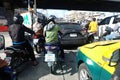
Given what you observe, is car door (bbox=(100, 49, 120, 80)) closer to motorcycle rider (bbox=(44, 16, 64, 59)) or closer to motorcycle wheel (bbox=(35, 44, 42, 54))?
motorcycle rider (bbox=(44, 16, 64, 59))

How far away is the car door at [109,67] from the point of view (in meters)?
4.63

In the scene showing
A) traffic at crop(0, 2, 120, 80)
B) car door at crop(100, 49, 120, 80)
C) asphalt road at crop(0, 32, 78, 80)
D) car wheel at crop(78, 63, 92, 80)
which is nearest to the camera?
car door at crop(100, 49, 120, 80)

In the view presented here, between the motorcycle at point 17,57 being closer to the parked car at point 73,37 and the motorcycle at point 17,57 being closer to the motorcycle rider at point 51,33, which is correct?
the motorcycle rider at point 51,33

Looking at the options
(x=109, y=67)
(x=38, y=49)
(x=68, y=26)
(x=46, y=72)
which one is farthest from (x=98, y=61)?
(x=68, y=26)

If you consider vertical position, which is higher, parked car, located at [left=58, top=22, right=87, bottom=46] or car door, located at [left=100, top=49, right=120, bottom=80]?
car door, located at [left=100, top=49, right=120, bottom=80]

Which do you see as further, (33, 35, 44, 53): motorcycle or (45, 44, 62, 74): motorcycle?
(33, 35, 44, 53): motorcycle

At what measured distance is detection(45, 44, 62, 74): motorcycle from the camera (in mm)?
8172

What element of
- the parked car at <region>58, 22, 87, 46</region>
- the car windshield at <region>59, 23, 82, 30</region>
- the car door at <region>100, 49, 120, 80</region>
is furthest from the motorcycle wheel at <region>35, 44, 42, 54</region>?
the car door at <region>100, 49, 120, 80</region>

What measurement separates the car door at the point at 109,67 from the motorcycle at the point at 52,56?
3.14 m

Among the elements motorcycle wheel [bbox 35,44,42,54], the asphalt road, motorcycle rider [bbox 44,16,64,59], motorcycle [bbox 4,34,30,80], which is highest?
motorcycle rider [bbox 44,16,64,59]

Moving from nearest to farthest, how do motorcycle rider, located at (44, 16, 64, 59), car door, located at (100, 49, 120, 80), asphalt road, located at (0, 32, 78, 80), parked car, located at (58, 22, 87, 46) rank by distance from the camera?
1. car door, located at (100, 49, 120, 80)
2. asphalt road, located at (0, 32, 78, 80)
3. motorcycle rider, located at (44, 16, 64, 59)
4. parked car, located at (58, 22, 87, 46)

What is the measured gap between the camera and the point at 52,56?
323 inches

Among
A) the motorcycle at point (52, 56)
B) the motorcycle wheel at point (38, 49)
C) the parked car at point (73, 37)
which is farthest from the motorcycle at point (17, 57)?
the parked car at point (73, 37)

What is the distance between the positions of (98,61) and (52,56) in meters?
2.94
